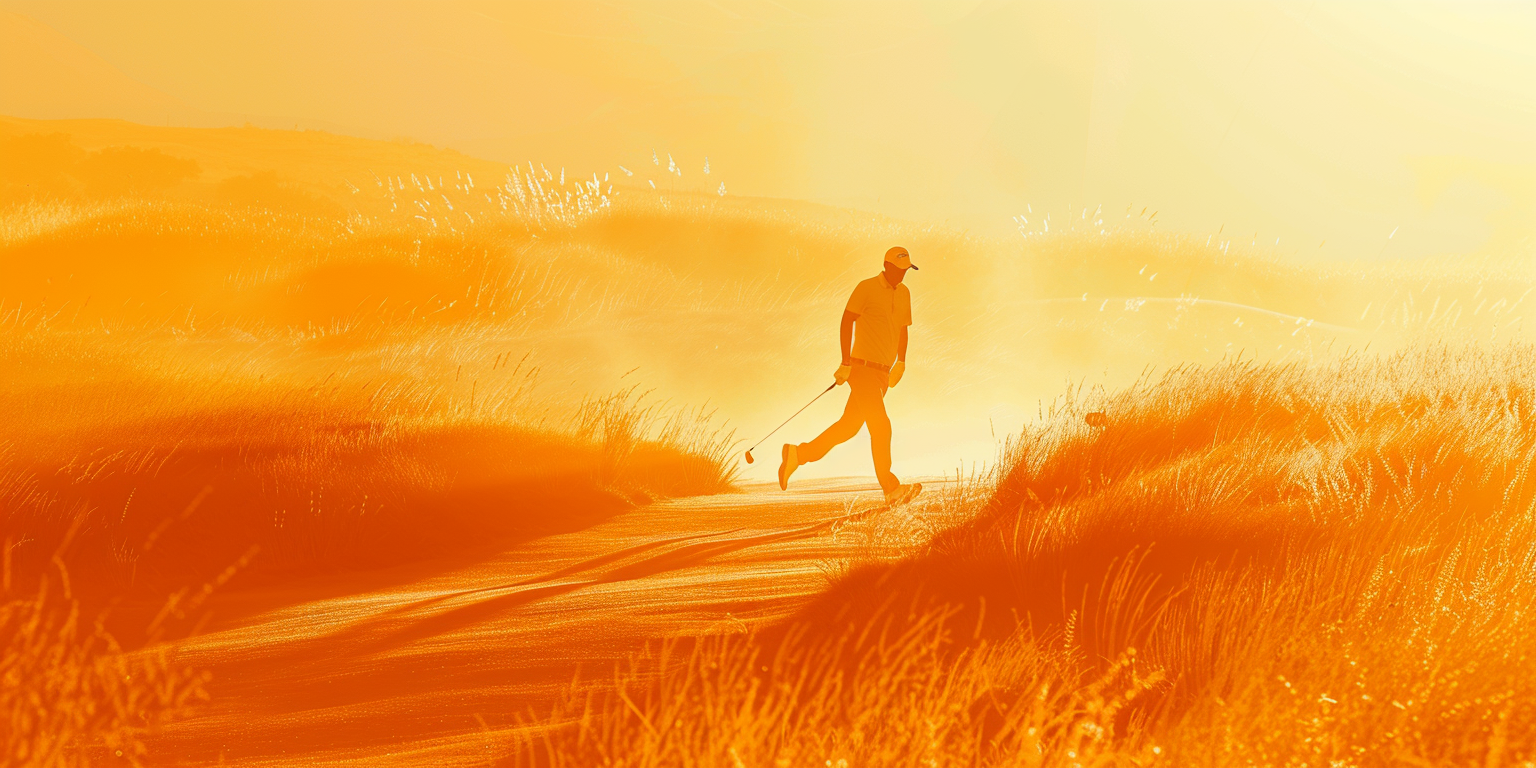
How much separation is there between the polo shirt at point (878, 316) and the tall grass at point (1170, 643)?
215cm

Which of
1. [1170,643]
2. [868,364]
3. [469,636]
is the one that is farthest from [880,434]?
[1170,643]

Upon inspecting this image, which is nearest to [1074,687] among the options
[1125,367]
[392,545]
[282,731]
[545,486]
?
[282,731]

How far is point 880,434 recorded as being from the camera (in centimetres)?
780

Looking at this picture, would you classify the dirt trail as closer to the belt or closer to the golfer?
the golfer

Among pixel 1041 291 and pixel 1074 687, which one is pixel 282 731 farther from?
pixel 1041 291

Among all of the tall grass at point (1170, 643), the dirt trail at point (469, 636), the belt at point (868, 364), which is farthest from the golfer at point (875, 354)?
the tall grass at point (1170, 643)

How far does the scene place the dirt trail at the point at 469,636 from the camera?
4.07 m

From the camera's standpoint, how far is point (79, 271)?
17719 millimetres

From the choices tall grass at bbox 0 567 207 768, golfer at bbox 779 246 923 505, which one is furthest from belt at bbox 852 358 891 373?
tall grass at bbox 0 567 207 768

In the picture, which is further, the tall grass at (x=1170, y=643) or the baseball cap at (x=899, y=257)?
the baseball cap at (x=899, y=257)

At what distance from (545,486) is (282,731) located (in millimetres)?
4787

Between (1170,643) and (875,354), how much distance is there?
13.5 feet

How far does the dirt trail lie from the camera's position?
4.07m

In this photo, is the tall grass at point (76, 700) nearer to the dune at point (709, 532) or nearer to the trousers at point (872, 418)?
the dune at point (709, 532)
